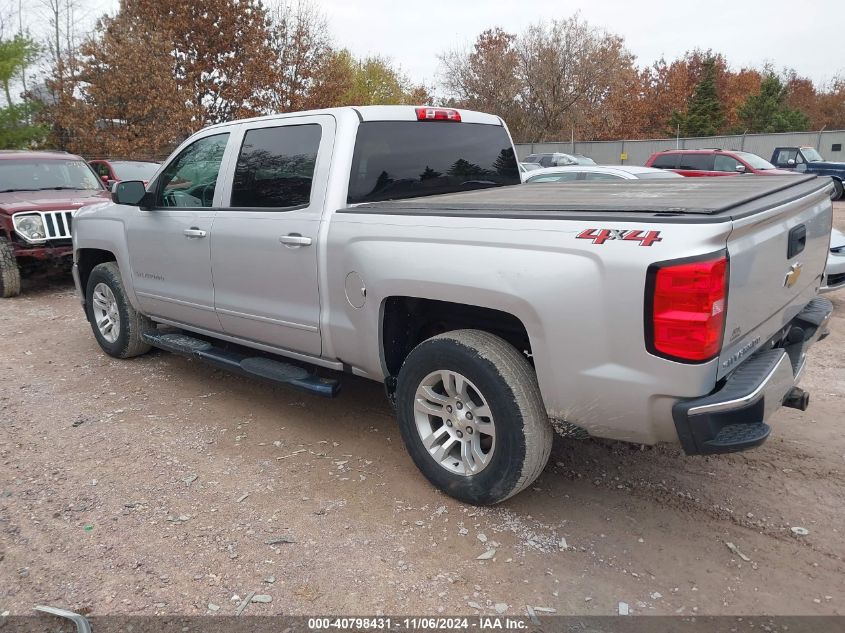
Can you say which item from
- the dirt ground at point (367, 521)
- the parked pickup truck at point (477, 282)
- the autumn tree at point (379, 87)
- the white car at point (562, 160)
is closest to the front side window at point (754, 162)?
the white car at point (562, 160)

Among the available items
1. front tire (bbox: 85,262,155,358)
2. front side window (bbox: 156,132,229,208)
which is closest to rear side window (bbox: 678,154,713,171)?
front side window (bbox: 156,132,229,208)

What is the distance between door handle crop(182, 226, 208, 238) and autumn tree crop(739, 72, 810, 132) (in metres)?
48.2

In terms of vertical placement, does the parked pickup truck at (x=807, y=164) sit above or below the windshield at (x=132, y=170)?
below

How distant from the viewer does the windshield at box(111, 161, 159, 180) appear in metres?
13.0

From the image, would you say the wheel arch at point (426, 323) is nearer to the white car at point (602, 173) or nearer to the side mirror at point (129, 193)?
the side mirror at point (129, 193)

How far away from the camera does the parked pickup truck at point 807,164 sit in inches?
814

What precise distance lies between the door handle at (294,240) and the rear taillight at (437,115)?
1.11 metres

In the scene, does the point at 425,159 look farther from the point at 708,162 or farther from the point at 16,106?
the point at 16,106

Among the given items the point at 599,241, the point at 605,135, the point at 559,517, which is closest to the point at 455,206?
the point at 599,241

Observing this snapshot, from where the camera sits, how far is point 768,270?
2758 mm

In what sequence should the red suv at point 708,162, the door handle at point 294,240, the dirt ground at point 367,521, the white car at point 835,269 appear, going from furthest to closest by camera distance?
the red suv at point 708,162
the white car at point 835,269
the door handle at point 294,240
the dirt ground at point 367,521

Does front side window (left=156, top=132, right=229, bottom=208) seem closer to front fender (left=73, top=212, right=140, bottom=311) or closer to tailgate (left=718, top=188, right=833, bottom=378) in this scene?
front fender (left=73, top=212, right=140, bottom=311)

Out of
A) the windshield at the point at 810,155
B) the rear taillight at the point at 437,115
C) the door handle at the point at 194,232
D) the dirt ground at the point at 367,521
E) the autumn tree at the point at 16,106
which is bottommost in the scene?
the dirt ground at the point at 367,521

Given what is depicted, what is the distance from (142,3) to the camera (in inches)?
1036
